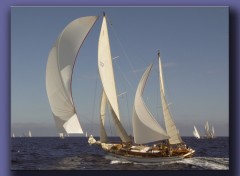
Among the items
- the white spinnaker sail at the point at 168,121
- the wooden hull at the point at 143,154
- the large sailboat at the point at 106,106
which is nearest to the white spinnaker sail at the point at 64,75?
the large sailboat at the point at 106,106

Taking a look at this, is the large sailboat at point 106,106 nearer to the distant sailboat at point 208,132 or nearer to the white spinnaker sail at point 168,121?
the white spinnaker sail at point 168,121

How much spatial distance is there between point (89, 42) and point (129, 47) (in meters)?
0.42

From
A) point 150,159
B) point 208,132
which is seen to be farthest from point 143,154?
point 208,132

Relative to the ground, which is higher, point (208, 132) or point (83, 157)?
point (208, 132)

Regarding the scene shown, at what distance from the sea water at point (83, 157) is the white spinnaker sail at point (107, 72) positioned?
346 millimetres

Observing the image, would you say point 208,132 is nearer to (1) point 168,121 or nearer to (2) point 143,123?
(1) point 168,121

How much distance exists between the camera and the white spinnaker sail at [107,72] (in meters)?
6.64

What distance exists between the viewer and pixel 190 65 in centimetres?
666

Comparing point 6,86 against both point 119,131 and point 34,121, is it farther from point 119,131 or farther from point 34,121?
point 119,131

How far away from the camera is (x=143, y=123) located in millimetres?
6734

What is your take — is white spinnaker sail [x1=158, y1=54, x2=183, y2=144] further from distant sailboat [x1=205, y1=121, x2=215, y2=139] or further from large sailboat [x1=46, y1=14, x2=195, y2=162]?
distant sailboat [x1=205, y1=121, x2=215, y2=139]

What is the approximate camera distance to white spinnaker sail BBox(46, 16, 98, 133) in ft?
21.4

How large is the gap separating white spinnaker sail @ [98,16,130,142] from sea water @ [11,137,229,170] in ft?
1.13

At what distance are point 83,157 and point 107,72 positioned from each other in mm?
909
